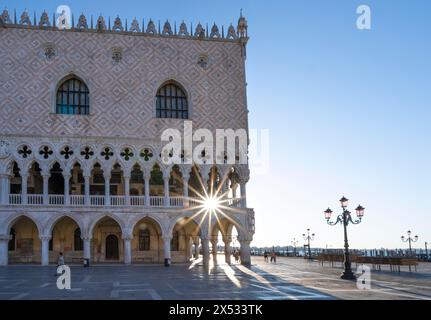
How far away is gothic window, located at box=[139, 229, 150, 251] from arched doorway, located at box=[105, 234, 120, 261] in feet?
4.36

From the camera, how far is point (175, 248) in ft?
100

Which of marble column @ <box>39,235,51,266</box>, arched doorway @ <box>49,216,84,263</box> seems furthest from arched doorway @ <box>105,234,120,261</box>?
marble column @ <box>39,235,51,266</box>

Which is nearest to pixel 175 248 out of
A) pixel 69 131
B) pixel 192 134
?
pixel 192 134

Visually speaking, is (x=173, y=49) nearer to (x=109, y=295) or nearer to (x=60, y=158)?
(x=60, y=158)

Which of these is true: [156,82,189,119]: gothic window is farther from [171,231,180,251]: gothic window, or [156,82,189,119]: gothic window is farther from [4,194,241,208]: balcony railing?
[171,231,180,251]: gothic window

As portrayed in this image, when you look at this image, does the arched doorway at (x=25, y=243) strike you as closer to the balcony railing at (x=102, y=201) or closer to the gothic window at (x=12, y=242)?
the gothic window at (x=12, y=242)

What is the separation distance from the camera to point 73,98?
2672cm

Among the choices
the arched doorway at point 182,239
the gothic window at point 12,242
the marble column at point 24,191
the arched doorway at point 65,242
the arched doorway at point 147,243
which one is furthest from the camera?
the arched doorway at point 182,239

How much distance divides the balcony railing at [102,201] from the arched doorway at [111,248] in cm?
328

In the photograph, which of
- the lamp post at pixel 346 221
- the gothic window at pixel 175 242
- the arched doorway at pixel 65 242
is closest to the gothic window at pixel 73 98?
the arched doorway at pixel 65 242

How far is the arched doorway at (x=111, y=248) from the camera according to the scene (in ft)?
93.5

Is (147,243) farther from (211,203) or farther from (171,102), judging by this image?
(171,102)

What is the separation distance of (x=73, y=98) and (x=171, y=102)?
5.04m

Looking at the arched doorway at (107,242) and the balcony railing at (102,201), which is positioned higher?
the balcony railing at (102,201)
